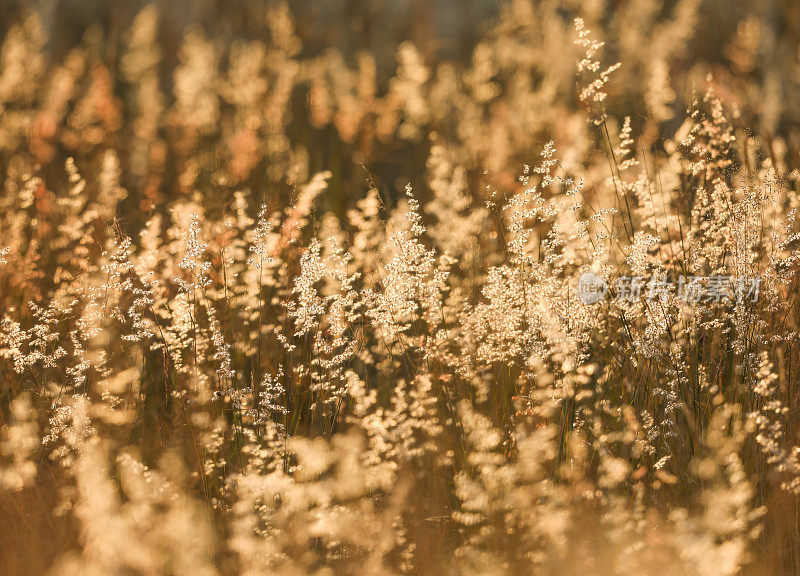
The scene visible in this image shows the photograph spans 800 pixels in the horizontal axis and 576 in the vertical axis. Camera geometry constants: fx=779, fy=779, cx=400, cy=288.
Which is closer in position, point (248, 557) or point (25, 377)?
point (248, 557)

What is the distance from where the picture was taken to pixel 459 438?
5.22 ft

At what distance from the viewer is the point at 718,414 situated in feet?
5.11

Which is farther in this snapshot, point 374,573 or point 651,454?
point 651,454

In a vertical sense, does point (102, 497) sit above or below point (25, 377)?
below

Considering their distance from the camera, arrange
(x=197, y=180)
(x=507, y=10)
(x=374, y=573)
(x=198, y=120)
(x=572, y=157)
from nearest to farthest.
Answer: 1. (x=374, y=573)
2. (x=572, y=157)
3. (x=197, y=180)
4. (x=198, y=120)
5. (x=507, y=10)

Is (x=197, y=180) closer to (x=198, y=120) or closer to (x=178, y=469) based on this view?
(x=198, y=120)

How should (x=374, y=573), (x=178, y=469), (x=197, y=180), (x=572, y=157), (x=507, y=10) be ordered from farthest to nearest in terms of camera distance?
(x=507, y=10)
(x=197, y=180)
(x=572, y=157)
(x=178, y=469)
(x=374, y=573)

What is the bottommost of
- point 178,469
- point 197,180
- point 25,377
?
point 178,469

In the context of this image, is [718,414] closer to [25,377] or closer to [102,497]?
[102,497]

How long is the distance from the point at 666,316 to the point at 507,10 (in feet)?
7.34

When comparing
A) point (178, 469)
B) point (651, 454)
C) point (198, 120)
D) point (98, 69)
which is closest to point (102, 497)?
point (178, 469)

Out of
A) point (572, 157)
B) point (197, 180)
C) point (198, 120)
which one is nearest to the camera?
point (572, 157)

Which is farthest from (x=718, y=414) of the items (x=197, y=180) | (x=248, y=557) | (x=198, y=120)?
(x=198, y=120)

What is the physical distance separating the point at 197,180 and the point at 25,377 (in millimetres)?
1101
